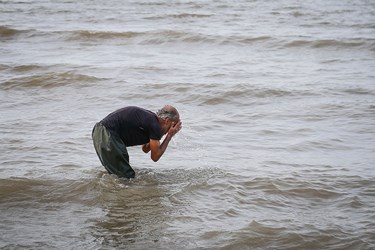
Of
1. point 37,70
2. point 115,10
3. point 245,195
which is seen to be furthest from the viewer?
point 115,10

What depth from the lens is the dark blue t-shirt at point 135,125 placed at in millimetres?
6195

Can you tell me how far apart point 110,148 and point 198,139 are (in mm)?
2656

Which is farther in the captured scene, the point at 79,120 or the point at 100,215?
the point at 79,120

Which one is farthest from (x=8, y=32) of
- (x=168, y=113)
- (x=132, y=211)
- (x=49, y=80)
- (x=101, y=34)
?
(x=132, y=211)

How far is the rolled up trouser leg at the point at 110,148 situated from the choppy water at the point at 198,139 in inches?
12.4

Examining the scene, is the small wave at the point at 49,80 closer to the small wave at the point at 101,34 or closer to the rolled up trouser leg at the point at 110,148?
the small wave at the point at 101,34

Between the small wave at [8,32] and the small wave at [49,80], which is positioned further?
the small wave at [8,32]

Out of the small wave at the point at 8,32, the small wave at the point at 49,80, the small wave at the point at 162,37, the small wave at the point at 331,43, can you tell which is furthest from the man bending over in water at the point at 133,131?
the small wave at the point at 8,32

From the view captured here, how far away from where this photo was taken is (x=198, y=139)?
8750mm

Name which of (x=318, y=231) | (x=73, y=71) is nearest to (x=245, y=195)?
(x=318, y=231)

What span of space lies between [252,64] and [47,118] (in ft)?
21.4

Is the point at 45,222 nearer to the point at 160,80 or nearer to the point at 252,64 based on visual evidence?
the point at 160,80

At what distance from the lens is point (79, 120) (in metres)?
9.66

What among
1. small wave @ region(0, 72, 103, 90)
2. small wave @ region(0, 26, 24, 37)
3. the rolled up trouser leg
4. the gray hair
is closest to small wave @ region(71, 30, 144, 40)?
small wave @ region(0, 26, 24, 37)
